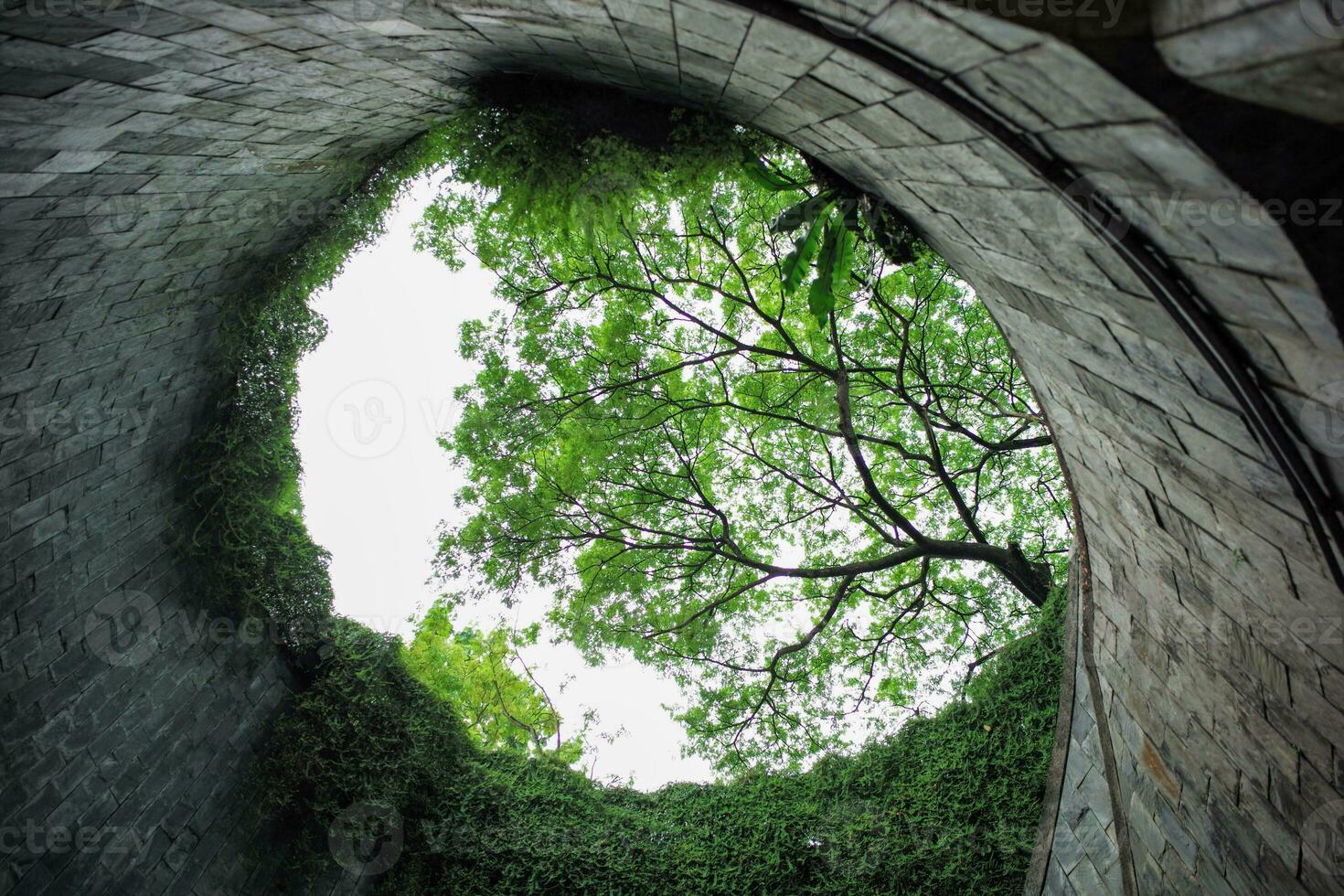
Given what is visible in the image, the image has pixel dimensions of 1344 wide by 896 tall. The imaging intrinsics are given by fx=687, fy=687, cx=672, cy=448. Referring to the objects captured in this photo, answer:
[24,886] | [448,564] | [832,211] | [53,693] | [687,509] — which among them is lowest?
[24,886]

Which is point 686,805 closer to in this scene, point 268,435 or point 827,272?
point 268,435

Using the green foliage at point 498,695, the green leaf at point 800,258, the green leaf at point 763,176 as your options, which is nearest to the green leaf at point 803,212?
the green leaf at point 800,258

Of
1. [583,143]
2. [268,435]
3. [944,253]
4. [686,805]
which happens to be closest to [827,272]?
[944,253]

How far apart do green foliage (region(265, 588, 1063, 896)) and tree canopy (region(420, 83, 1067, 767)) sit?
198 cm

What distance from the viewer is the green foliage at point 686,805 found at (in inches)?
230

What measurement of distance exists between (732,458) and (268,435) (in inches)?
246

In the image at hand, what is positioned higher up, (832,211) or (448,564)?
(448,564)

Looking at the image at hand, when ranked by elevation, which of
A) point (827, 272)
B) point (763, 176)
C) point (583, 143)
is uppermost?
point (583, 143)

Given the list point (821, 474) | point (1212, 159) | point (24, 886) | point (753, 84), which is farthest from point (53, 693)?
point (821, 474)

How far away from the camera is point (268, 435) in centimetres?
580

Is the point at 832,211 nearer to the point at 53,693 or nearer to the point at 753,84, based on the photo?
the point at 753,84

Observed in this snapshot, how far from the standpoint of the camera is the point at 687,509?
948 cm

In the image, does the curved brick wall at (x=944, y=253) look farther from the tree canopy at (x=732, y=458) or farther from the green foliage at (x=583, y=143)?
the tree canopy at (x=732, y=458)

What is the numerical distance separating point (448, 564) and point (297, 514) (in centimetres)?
233
